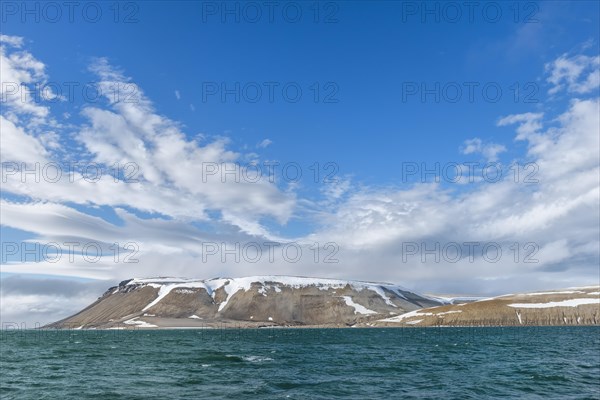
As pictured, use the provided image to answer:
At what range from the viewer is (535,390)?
39.7m

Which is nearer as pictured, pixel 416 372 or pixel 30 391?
pixel 30 391

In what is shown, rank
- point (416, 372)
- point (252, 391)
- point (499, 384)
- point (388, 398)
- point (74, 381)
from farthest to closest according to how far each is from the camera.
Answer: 1. point (416, 372)
2. point (74, 381)
3. point (499, 384)
4. point (252, 391)
5. point (388, 398)

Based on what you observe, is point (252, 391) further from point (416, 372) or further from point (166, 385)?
point (416, 372)

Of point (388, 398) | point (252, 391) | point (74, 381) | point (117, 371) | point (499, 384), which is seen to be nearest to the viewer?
point (388, 398)

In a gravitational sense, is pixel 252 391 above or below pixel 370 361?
above

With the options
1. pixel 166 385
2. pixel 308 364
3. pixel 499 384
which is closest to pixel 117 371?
pixel 166 385

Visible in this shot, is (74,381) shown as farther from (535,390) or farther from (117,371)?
(535,390)

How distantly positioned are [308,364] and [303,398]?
27.1 meters

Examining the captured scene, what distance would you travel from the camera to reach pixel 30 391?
137 feet

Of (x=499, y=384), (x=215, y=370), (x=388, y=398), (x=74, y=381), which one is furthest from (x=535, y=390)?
(x=74, y=381)

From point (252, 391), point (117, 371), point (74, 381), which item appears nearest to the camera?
point (252, 391)

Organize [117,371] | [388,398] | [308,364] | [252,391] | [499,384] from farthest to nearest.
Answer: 1. [308,364]
2. [117,371]
3. [499,384]
4. [252,391]
5. [388,398]

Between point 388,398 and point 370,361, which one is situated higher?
point 388,398

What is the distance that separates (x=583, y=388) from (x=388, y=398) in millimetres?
18260
